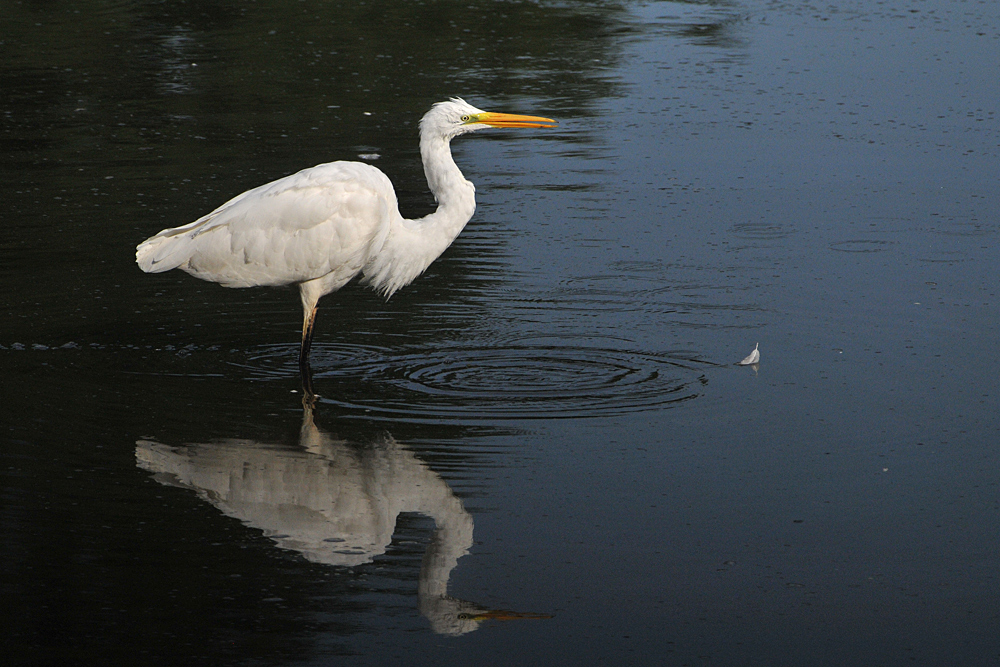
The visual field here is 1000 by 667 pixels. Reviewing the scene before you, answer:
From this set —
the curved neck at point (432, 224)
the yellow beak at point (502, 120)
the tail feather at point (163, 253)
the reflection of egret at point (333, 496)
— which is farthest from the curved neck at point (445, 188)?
the reflection of egret at point (333, 496)

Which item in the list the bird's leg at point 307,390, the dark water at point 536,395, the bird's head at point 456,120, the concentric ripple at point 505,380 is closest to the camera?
the dark water at point 536,395

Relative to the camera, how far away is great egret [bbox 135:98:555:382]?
6.71m

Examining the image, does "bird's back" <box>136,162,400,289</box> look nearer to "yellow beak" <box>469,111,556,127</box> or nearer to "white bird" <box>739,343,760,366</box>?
"yellow beak" <box>469,111,556,127</box>

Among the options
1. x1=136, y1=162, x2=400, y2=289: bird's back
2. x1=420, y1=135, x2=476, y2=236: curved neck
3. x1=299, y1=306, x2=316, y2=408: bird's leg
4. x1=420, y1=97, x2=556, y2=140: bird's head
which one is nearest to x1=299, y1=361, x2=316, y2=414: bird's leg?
x1=299, y1=306, x2=316, y2=408: bird's leg

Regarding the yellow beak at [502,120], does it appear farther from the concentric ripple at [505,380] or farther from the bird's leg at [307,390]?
the bird's leg at [307,390]

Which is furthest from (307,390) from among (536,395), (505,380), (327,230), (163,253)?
(163,253)

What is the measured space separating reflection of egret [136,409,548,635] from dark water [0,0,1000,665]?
0.06 ft

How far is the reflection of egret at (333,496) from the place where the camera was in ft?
14.7

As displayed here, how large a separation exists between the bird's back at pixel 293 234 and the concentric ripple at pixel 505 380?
526 millimetres

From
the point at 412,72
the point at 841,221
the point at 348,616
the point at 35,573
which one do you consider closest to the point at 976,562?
the point at 348,616

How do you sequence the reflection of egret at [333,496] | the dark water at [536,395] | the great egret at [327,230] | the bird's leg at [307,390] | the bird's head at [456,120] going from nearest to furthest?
1. the dark water at [536,395]
2. the reflection of egret at [333,496]
3. the bird's leg at [307,390]
4. the great egret at [327,230]
5. the bird's head at [456,120]

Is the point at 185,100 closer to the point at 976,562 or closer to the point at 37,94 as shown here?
the point at 37,94

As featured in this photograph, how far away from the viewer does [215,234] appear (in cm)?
693

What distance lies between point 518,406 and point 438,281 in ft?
7.46
